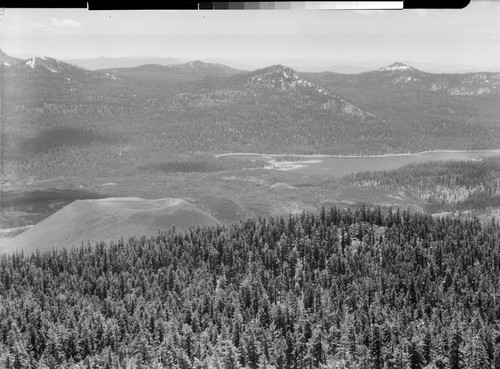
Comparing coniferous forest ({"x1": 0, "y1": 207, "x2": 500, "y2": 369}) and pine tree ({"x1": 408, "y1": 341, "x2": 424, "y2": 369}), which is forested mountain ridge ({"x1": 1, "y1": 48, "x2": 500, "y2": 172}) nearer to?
coniferous forest ({"x1": 0, "y1": 207, "x2": 500, "y2": 369})

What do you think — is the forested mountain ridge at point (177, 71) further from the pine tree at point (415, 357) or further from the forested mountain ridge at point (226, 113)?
the pine tree at point (415, 357)

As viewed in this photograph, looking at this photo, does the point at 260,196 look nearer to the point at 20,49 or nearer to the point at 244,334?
the point at 20,49

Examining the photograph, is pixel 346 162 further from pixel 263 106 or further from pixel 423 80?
pixel 423 80

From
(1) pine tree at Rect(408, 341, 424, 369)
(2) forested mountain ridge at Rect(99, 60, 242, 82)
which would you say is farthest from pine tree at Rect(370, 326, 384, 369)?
(2) forested mountain ridge at Rect(99, 60, 242, 82)

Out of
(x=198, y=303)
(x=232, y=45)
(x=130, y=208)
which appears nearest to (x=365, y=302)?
(x=198, y=303)

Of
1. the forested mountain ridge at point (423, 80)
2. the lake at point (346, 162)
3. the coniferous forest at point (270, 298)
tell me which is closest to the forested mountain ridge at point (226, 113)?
the forested mountain ridge at point (423, 80)
